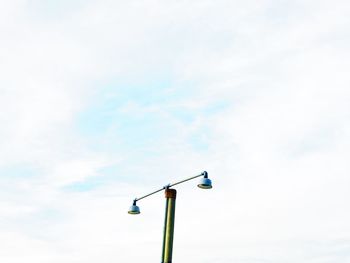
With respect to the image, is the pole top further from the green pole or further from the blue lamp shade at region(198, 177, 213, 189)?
the blue lamp shade at region(198, 177, 213, 189)

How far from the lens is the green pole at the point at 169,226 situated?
14.5 m

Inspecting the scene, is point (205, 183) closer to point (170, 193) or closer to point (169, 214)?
point (170, 193)

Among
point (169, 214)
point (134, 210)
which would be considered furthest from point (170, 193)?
point (134, 210)

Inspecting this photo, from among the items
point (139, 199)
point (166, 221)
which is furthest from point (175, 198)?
point (139, 199)

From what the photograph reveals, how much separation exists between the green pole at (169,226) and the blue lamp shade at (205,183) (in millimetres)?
971

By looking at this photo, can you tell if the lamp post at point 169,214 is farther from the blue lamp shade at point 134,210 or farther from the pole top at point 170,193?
the blue lamp shade at point 134,210

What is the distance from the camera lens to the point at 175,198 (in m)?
15.6

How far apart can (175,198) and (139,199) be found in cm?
320

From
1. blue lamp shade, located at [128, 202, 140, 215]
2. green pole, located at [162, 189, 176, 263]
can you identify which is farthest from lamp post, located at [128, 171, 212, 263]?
blue lamp shade, located at [128, 202, 140, 215]

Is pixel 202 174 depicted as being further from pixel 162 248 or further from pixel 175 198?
pixel 162 248

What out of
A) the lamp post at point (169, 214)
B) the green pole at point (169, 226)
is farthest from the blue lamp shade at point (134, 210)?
the green pole at point (169, 226)

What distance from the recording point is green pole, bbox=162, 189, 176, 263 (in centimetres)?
1445

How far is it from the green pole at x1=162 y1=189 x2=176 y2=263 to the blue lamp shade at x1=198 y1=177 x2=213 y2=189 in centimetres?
97

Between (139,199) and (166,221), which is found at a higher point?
(139,199)
